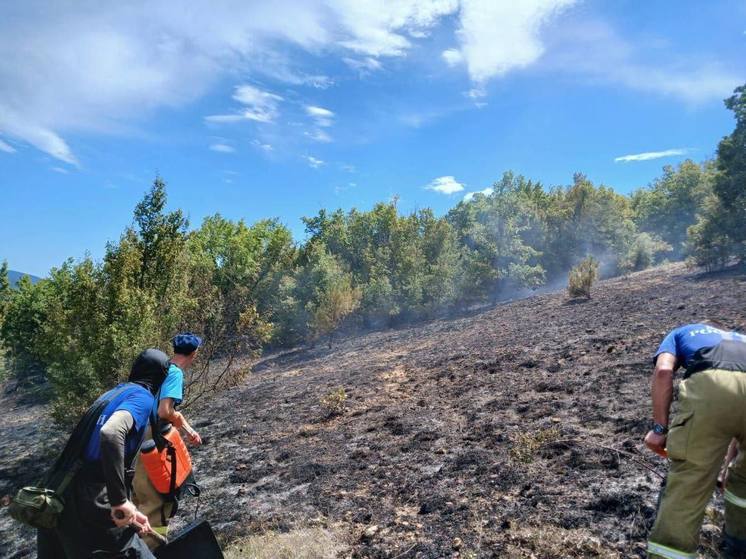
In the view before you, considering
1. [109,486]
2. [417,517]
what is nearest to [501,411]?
[417,517]

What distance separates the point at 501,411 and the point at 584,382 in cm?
149

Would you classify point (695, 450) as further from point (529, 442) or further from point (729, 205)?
point (729, 205)

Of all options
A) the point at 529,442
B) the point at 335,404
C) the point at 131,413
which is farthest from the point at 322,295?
the point at 131,413

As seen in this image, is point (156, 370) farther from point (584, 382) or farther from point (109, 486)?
point (584, 382)

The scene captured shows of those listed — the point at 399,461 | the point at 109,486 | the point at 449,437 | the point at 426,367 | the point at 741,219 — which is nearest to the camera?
the point at 109,486

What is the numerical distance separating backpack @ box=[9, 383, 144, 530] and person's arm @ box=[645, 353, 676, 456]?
9.84 feet

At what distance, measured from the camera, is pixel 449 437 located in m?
6.15

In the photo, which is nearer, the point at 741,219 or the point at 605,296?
the point at 605,296

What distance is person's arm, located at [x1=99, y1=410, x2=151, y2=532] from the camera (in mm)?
2314

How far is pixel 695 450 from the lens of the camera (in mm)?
2475

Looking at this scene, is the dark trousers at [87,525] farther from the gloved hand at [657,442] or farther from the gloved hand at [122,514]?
the gloved hand at [657,442]

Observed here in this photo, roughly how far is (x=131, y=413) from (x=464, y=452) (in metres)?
4.02

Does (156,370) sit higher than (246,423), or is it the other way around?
(156,370)

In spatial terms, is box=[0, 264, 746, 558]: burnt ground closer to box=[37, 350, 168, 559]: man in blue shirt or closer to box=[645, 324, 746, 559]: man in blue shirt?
box=[645, 324, 746, 559]: man in blue shirt
